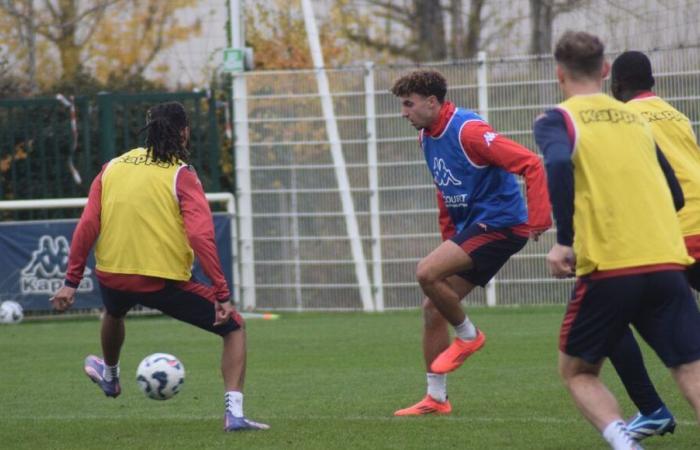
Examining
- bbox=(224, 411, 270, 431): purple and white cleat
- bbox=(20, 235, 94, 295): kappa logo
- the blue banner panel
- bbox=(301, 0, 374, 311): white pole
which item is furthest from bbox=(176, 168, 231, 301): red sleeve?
bbox=(301, 0, 374, 311): white pole

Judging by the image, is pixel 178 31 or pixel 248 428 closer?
pixel 248 428

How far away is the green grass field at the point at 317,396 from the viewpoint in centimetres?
753

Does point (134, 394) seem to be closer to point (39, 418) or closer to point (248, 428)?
point (39, 418)

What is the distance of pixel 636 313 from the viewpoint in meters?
5.76

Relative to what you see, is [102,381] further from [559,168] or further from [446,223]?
[559,168]

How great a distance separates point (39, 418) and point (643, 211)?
448 centimetres

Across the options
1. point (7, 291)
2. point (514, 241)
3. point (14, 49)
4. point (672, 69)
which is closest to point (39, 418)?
point (514, 241)

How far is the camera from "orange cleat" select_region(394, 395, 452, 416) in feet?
27.7

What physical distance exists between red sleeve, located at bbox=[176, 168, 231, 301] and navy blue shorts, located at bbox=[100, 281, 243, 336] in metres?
0.21

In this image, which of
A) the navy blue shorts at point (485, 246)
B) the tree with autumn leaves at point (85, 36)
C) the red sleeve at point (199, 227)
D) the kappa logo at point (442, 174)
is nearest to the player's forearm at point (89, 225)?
the red sleeve at point (199, 227)

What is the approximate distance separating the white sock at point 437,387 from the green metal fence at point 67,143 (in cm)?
868

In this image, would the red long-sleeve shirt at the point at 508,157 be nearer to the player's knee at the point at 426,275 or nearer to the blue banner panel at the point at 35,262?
the player's knee at the point at 426,275

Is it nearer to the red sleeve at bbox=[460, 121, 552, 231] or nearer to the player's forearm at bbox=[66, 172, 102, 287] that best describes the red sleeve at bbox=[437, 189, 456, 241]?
the red sleeve at bbox=[460, 121, 552, 231]

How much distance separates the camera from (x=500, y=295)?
16438 mm
